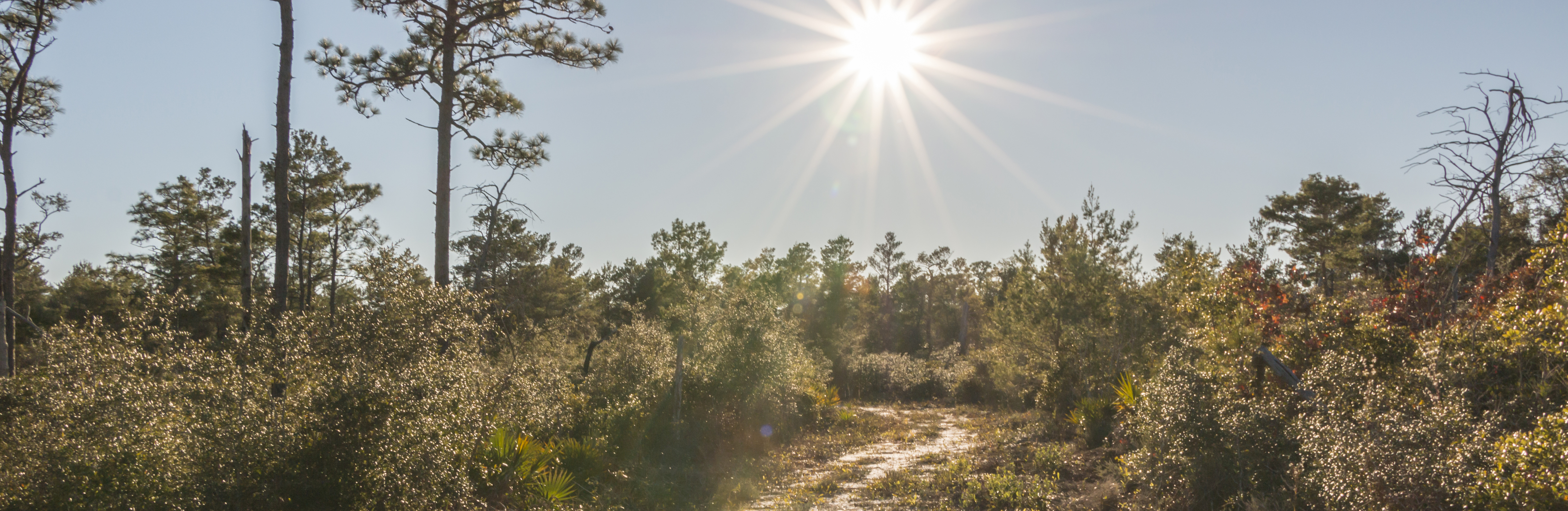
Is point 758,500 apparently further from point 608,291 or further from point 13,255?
point 608,291

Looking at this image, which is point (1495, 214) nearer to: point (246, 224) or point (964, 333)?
point (246, 224)

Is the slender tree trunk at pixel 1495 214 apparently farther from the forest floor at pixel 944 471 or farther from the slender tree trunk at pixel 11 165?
the slender tree trunk at pixel 11 165

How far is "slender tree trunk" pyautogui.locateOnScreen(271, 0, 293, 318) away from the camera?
9.42 meters

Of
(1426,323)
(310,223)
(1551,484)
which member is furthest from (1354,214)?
(310,223)

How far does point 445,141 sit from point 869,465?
32.9 feet

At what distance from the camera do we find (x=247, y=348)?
575 centimetres

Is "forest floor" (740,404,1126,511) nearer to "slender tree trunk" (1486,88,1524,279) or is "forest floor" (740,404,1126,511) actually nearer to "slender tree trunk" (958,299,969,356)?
"slender tree trunk" (1486,88,1524,279)

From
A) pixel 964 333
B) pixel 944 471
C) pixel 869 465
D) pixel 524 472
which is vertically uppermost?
pixel 964 333

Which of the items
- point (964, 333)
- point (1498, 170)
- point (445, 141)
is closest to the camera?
point (1498, 170)

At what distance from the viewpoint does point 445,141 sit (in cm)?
1185

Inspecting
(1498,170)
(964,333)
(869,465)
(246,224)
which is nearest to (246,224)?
(246,224)

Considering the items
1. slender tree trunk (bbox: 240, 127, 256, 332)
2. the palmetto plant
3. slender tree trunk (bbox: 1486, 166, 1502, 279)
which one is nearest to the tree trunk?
slender tree trunk (bbox: 240, 127, 256, 332)

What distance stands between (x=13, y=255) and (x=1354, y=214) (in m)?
40.9

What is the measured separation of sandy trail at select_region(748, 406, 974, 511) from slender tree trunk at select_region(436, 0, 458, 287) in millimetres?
6605
